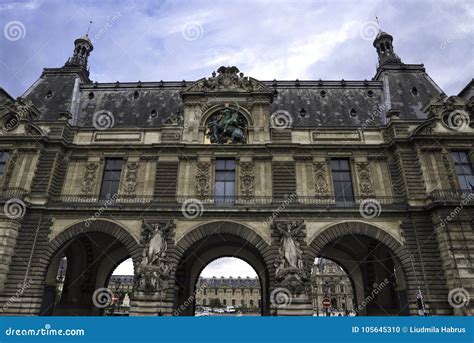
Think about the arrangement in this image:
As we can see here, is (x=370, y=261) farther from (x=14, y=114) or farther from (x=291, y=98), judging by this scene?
(x=14, y=114)

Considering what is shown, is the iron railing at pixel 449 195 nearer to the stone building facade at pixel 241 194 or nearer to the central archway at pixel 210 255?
the stone building facade at pixel 241 194

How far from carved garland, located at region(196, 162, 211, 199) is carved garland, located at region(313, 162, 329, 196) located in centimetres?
749

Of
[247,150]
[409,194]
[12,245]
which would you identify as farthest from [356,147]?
[12,245]

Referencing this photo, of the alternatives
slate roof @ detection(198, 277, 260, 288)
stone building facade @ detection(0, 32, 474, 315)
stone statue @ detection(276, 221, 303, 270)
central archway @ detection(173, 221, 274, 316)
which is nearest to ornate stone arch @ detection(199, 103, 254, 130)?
→ stone building facade @ detection(0, 32, 474, 315)

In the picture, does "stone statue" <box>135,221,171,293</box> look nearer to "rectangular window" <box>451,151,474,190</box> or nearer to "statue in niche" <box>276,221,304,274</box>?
"statue in niche" <box>276,221,304,274</box>

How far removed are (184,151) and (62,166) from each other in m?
8.80

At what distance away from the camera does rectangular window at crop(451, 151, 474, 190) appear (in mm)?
22031

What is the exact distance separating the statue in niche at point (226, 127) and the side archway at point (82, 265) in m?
9.21

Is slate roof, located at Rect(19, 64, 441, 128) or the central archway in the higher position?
slate roof, located at Rect(19, 64, 441, 128)

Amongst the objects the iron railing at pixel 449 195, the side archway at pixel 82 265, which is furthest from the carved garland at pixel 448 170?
the side archway at pixel 82 265

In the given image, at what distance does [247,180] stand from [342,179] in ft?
22.0

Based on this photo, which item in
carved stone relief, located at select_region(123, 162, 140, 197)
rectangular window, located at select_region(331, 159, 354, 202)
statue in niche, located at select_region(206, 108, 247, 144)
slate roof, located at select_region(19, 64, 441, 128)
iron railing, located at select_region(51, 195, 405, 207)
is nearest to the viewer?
iron railing, located at select_region(51, 195, 405, 207)

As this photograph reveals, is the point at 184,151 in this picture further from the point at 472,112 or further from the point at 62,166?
the point at 472,112

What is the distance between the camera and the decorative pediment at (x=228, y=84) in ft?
85.4
